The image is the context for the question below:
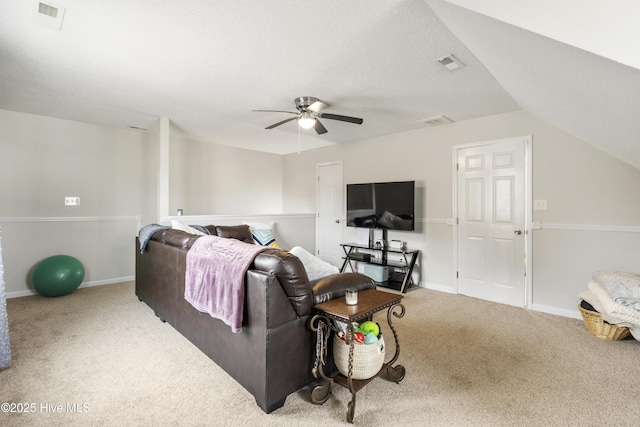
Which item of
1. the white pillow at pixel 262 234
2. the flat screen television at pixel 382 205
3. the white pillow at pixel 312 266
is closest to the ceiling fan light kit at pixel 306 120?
the flat screen television at pixel 382 205

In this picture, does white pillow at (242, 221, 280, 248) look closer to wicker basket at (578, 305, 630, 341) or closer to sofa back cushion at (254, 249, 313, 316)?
sofa back cushion at (254, 249, 313, 316)

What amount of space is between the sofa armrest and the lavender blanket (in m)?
0.43

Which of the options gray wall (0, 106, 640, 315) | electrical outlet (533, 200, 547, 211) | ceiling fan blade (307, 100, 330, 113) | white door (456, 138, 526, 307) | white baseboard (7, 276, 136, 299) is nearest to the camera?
gray wall (0, 106, 640, 315)

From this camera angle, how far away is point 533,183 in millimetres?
3525

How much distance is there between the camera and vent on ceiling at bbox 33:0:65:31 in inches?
72.4

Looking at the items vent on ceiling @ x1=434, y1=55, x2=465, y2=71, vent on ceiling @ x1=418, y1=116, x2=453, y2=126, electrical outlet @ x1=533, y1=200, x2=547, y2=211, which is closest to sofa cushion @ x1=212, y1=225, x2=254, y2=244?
vent on ceiling @ x1=418, y1=116, x2=453, y2=126

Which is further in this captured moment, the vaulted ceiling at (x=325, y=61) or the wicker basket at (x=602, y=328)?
the wicker basket at (x=602, y=328)

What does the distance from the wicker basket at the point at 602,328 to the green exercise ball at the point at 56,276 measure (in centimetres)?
570

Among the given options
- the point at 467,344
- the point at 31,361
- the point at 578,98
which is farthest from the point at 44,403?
the point at 578,98

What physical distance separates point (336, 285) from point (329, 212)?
3.81 metres

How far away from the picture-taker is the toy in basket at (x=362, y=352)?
68.7 inches

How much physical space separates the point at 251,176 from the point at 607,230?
5.45m

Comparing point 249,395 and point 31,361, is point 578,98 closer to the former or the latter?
point 249,395

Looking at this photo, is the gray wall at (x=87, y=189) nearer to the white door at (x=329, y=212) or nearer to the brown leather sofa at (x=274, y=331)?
the white door at (x=329, y=212)
